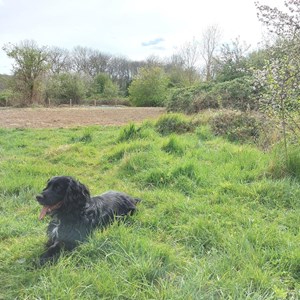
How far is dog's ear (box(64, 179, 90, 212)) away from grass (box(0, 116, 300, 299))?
374 millimetres

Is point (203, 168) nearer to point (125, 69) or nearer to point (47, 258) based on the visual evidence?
point (47, 258)

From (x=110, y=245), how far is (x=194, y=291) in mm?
978

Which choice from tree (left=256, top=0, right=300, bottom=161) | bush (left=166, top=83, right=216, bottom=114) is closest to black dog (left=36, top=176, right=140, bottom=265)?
tree (left=256, top=0, right=300, bottom=161)

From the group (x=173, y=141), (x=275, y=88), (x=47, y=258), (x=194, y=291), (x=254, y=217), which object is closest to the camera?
(x=194, y=291)

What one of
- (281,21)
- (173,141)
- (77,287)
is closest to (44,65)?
(173,141)

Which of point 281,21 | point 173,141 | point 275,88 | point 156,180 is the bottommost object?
point 156,180

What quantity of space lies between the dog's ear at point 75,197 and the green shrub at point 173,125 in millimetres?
6473

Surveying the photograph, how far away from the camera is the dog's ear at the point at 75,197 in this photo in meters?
3.05

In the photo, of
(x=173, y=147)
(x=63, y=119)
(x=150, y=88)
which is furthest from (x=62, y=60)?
(x=173, y=147)

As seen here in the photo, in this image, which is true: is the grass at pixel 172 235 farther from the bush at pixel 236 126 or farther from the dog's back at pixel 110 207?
the bush at pixel 236 126

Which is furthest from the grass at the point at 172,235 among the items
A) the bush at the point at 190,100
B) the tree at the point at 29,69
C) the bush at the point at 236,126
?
the tree at the point at 29,69

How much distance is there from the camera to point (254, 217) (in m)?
3.51

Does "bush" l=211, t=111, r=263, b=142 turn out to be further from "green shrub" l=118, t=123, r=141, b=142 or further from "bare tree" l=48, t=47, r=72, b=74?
"bare tree" l=48, t=47, r=72, b=74

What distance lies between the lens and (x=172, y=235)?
127 inches
